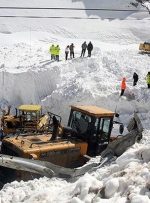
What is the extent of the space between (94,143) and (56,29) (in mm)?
30549

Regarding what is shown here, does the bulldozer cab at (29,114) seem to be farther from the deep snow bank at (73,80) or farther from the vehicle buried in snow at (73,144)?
the vehicle buried in snow at (73,144)

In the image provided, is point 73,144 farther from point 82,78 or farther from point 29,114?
point 82,78

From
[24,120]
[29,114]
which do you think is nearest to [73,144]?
[24,120]

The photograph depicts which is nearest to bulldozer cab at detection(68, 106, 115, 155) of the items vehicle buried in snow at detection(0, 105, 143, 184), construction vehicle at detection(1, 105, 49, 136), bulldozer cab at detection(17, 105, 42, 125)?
vehicle buried in snow at detection(0, 105, 143, 184)

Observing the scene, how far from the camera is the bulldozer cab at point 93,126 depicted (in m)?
12.8

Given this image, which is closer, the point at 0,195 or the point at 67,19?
the point at 0,195

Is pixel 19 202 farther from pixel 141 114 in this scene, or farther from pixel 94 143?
pixel 141 114

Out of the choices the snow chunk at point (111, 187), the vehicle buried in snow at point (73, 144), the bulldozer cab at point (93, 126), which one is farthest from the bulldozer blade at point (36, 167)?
the bulldozer cab at point (93, 126)

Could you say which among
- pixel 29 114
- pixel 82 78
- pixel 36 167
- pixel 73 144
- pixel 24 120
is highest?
pixel 82 78

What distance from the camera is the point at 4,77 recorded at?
25688 millimetres

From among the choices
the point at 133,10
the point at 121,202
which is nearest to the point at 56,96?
the point at 121,202

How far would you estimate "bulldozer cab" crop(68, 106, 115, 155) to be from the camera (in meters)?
12.8

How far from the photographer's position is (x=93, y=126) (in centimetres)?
1283

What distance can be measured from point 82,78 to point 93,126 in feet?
36.6
